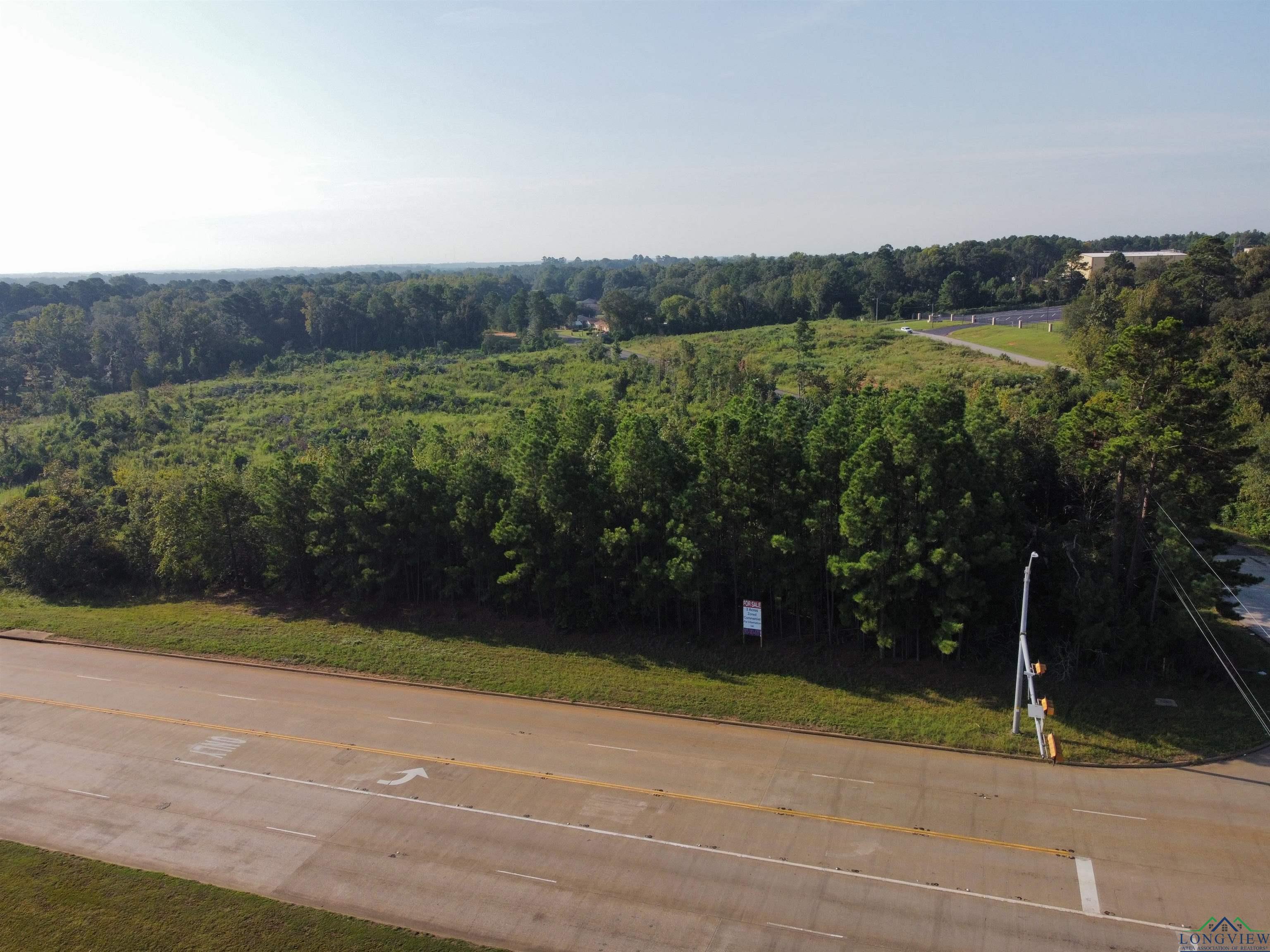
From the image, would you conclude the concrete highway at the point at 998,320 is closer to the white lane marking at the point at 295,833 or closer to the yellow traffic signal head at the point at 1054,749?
the yellow traffic signal head at the point at 1054,749

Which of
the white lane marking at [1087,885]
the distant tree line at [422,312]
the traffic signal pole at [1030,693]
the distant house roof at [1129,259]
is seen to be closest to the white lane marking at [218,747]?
the white lane marking at [1087,885]

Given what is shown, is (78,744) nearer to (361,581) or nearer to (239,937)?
(361,581)

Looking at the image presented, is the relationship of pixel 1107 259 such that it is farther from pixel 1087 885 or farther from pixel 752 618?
pixel 1087 885

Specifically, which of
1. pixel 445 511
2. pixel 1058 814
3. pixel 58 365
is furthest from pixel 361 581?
pixel 58 365

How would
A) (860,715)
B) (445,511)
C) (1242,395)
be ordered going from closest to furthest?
1. (860,715)
2. (445,511)
3. (1242,395)

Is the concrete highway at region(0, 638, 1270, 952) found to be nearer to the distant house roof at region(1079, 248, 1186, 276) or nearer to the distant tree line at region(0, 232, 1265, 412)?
the distant tree line at region(0, 232, 1265, 412)

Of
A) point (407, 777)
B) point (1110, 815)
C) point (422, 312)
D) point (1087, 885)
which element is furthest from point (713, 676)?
point (422, 312)
